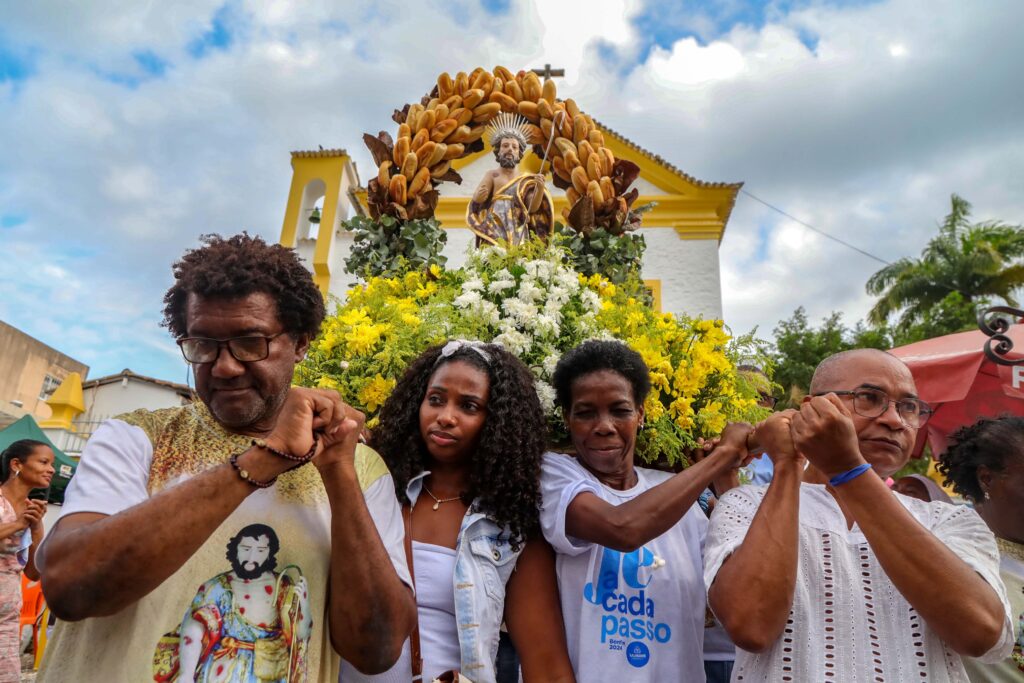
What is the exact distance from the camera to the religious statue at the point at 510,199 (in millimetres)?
4230

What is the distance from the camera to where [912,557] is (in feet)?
5.65

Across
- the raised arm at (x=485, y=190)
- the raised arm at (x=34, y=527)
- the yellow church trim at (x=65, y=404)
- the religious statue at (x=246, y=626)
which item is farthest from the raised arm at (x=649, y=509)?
the yellow church trim at (x=65, y=404)

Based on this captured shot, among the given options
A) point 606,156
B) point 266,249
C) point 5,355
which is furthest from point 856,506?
point 5,355

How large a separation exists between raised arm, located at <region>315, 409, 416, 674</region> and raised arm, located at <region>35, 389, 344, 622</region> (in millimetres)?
225

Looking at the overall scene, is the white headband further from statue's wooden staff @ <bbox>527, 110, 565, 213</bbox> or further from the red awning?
the red awning

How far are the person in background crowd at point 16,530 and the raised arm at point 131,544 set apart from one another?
381 centimetres

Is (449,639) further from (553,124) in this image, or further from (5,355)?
(5,355)

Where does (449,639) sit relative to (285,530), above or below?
below

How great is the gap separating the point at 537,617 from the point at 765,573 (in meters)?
0.74

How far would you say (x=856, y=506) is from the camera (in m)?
1.81

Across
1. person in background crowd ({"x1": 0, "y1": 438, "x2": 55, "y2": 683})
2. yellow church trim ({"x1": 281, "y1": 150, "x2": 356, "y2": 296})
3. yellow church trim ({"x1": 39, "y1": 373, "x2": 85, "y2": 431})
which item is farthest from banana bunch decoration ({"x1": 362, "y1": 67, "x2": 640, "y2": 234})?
yellow church trim ({"x1": 281, "y1": 150, "x2": 356, "y2": 296})

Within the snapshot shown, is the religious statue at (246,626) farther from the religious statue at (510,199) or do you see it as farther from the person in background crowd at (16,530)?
the person in background crowd at (16,530)

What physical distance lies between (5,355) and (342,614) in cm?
2648

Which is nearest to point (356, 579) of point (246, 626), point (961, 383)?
point (246, 626)
